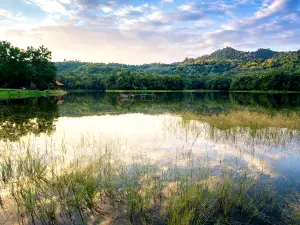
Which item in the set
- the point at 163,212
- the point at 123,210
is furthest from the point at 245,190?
the point at 123,210

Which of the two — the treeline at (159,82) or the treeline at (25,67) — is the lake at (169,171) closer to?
the treeline at (25,67)

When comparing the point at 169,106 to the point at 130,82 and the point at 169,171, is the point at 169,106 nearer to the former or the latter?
the point at 169,171

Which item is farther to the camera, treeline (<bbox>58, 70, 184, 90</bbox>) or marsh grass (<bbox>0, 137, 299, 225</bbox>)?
treeline (<bbox>58, 70, 184, 90</bbox>)

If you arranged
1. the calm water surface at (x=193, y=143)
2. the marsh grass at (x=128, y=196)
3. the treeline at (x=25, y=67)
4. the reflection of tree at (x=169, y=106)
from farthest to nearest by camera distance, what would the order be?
the treeline at (x=25, y=67), the reflection of tree at (x=169, y=106), the calm water surface at (x=193, y=143), the marsh grass at (x=128, y=196)

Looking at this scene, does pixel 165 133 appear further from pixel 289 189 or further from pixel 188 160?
pixel 289 189

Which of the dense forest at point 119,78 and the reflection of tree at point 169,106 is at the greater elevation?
the dense forest at point 119,78

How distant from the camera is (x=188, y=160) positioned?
30.0 feet

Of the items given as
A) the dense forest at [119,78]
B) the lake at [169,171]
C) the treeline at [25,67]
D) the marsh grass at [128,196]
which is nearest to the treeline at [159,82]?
the dense forest at [119,78]

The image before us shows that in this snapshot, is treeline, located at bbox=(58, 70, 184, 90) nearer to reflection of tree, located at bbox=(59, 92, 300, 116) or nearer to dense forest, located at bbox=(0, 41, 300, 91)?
dense forest, located at bbox=(0, 41, 300, 91)

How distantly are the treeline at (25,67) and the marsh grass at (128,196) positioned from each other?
191 ft

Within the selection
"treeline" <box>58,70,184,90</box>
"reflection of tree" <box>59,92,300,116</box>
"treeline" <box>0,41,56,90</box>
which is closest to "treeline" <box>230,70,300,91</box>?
"treeline" <box>58,70,184,90</box>

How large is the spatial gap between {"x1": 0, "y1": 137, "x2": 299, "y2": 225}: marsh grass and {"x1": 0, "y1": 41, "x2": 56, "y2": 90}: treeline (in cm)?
5817

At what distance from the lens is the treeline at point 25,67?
183 feet

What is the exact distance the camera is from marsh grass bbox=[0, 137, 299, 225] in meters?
5.07
